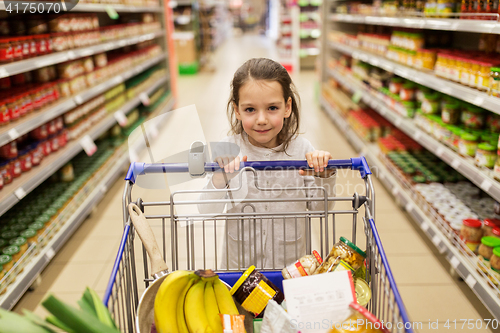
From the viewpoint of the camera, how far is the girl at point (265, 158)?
126 cm

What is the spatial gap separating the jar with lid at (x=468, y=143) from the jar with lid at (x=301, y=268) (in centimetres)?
175

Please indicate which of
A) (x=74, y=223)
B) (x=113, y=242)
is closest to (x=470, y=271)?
(x=113, y=242)

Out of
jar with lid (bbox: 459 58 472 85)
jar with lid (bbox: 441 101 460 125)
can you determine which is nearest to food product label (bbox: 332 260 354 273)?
jar with lid (bbox: 459 58 472 85)

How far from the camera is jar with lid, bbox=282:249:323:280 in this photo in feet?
3.43

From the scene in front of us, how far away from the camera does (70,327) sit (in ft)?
2.26

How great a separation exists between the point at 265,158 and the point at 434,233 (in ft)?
5.06

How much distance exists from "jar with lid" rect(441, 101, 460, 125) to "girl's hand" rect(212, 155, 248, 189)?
2.09 meters

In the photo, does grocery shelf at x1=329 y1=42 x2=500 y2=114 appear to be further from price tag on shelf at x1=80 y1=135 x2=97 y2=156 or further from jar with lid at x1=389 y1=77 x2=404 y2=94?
price tag on shelf at x1=80 y1=135 x2=97 y2=156

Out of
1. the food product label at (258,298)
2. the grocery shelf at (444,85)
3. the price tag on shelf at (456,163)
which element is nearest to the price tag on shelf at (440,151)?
the price tag on shelf at (456,163)

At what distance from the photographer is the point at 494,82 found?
80.5 inches

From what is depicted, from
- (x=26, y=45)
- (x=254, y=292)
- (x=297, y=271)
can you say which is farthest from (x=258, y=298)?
(x=26, y=45)

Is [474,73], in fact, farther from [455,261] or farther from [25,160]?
[25,160]

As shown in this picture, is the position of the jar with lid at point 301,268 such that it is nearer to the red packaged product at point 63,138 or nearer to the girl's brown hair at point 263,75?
the girl's brown hair at point 263,75

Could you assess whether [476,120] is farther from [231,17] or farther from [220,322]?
[231,17]
